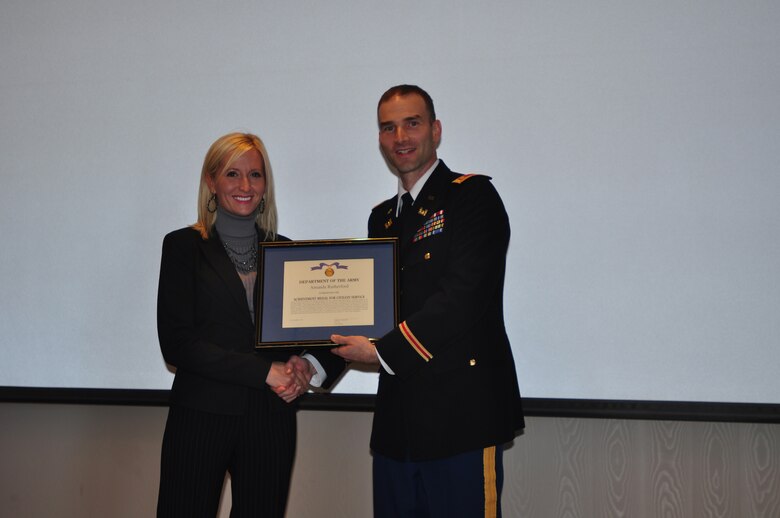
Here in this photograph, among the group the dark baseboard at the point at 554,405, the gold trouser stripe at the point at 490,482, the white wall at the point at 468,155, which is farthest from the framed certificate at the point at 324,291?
the dark baseboard at the point at 554,405

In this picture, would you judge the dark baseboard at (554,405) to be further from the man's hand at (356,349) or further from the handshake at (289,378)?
the man's hand at (356,349)

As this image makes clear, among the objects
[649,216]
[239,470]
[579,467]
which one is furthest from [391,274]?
[579,467]

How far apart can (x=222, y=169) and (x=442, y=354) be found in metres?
0.88

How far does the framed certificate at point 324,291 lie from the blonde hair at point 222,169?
18 centimetres

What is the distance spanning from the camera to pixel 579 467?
266 centimetres

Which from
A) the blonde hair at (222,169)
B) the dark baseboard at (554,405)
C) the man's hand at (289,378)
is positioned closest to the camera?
the man's hand at (289,378)

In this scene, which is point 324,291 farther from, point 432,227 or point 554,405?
point 554,405

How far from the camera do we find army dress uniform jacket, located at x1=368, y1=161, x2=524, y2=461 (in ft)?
6.25

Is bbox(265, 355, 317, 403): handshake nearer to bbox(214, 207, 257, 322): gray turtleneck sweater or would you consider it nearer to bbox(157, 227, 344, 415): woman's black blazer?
bbox(157, 227, 344, 415): woman's black blazer

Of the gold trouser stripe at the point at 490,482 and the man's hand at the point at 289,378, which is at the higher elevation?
the man's hand at the point at 289,378

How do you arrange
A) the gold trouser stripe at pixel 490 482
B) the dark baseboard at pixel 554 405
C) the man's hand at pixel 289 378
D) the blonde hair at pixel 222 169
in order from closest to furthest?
the gold trouser stripe at pixel 490 482 → the man's hand at pixel 289 378 → the blonde hair at pixel 222 169 → the dark baseboard at pixel 554 405

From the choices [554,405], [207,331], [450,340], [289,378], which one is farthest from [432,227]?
[554,405]

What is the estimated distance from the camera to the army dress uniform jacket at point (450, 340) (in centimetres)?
190

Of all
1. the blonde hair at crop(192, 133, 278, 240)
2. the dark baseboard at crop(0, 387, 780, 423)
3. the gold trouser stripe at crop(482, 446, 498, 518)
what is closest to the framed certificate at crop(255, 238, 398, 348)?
the blonde hair at crop(192, 133, 278, 240)
